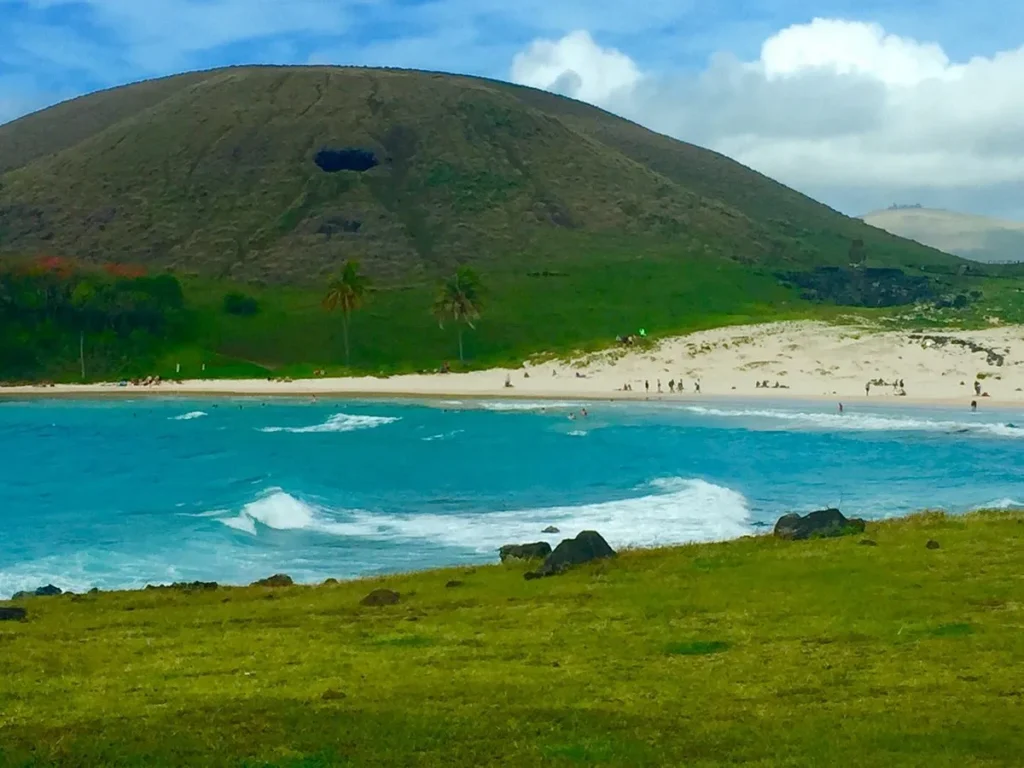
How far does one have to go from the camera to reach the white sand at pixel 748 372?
109 m

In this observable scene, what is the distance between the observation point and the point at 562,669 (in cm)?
1727

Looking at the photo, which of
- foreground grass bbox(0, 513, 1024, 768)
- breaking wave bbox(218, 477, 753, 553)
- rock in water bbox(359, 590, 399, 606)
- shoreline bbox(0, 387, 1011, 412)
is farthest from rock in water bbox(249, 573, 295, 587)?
shoreline bbox(0, 387, 1011, 412)

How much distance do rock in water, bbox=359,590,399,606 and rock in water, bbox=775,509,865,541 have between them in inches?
487

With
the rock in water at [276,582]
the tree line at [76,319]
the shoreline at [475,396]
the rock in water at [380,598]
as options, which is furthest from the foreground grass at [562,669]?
the tree line at [76,319]

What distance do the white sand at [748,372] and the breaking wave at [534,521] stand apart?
5752 cm

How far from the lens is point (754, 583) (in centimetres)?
2466

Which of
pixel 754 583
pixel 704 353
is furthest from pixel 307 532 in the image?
pixel 704 353

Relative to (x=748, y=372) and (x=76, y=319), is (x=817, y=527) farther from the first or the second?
(x=76, y=319)

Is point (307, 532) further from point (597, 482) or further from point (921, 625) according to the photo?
point (921, 625)

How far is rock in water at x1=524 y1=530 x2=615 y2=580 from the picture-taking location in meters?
28.2

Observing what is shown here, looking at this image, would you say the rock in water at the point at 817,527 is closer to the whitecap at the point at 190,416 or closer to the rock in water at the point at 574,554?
the rock in water at the point at 574,554

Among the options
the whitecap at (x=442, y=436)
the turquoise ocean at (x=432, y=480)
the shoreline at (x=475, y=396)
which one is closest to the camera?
the turquoise ocean at (x=432, y=480)

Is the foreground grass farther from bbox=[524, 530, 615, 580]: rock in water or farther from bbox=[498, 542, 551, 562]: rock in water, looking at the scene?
bbox=[498, 542, 551, 562]: rock in water

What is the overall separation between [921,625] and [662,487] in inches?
1389
